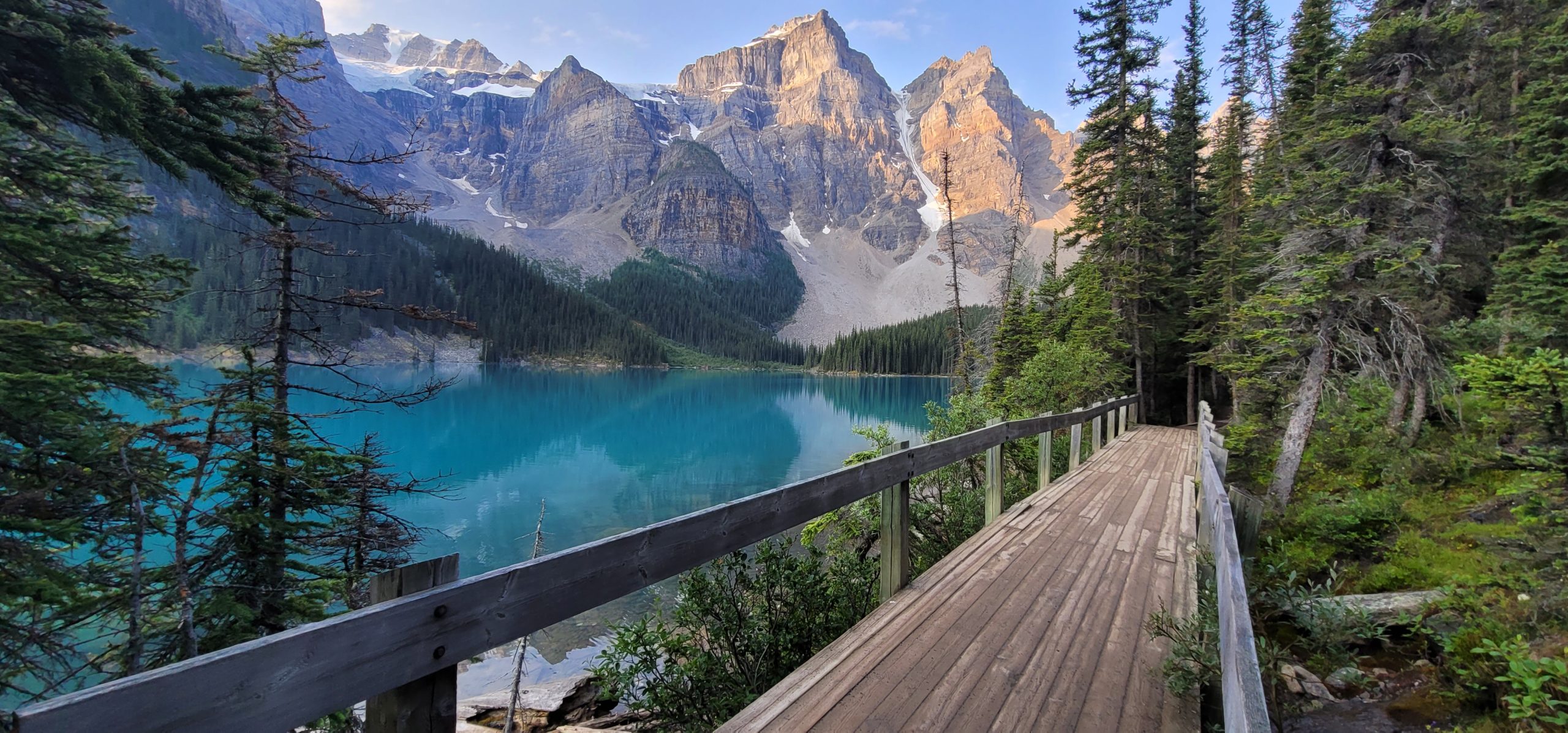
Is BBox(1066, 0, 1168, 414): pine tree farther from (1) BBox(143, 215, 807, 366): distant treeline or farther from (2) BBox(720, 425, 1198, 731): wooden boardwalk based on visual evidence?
(1) BBox(143, 215, 807, 366): distant treeline

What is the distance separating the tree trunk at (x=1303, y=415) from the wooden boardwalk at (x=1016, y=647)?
6.52 metres

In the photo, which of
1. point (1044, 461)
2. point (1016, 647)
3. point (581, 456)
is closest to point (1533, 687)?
point (1016, 647)

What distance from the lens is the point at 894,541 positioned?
4.20 m

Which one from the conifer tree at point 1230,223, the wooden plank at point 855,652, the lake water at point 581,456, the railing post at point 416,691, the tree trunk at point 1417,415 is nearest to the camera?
the railing post at point 416,691

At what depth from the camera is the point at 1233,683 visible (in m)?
1.44

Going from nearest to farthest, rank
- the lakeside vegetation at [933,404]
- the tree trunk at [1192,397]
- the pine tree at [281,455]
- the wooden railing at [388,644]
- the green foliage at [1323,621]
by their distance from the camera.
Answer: the wooden railing at [388,644] < the green foliage at [1323,621] < the lakeside vegetation at [933,404] < the pine tree at [281,455] < the tree trunk at [1192,397]

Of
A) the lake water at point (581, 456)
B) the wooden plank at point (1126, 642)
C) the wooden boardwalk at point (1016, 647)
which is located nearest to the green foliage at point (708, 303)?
the lake water at point (581, 456)

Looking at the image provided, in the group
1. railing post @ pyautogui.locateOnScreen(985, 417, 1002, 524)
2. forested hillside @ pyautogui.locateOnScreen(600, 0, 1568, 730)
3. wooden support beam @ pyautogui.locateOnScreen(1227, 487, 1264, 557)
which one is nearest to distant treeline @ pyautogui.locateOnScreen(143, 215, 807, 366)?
forested hillside @ pyautogui.locateOnScreen(600, 0, 1568, 730)

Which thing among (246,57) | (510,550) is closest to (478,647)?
(246,57)

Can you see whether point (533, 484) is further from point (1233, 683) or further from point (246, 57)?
point (1233, 683)

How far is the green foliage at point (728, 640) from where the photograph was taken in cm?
378

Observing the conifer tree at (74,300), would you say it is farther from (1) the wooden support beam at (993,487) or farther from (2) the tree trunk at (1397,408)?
(2) the tree trunk at (1397,408)

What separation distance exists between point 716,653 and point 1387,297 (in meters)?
11.7

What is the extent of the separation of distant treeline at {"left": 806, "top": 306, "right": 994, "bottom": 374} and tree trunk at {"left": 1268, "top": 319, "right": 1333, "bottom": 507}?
7679cm
